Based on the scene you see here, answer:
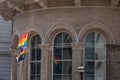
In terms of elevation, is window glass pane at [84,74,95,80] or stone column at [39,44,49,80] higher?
stone column at [39,44,49,80]

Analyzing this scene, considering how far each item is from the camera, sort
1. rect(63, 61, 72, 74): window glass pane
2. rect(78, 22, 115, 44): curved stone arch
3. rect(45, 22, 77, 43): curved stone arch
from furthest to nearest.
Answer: rect(63, 61, 72, 74): window glass pane
rect(45, 22, 77, 43): curved stone arch
rect(78, 22, 115, 44): curved stone arch

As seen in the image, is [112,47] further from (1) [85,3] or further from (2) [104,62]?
(1) [85,3]

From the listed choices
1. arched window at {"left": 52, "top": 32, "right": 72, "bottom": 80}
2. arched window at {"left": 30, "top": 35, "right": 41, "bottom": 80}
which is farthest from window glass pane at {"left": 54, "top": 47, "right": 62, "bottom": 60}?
arched window at {"left": 30, "top": 35, "right": 41, "bottom": 80}

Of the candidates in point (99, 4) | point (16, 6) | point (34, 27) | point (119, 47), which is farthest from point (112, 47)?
point (16, 6)

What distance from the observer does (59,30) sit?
62.4 feet

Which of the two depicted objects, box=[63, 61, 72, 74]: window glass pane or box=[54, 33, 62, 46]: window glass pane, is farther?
box=[54, 33, 62, 46]: window glass pane

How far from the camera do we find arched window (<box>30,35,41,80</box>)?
19.7m

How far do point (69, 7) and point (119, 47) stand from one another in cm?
305

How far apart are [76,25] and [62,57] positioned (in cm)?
170

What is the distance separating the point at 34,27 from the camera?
64.2ft

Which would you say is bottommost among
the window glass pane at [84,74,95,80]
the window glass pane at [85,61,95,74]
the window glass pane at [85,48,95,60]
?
the window glass pane at [84,74,95,80]

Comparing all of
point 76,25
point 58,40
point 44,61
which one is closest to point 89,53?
point 76,25

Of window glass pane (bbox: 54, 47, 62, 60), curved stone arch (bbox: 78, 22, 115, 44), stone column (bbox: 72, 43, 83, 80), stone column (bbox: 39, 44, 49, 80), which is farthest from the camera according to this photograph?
window glass pane (bbox: 54, 47, 62, 60)

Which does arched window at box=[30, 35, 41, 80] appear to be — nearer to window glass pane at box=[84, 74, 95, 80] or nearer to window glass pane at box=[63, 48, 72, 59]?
window glass pane at box=[63, 48, 72, 59]
